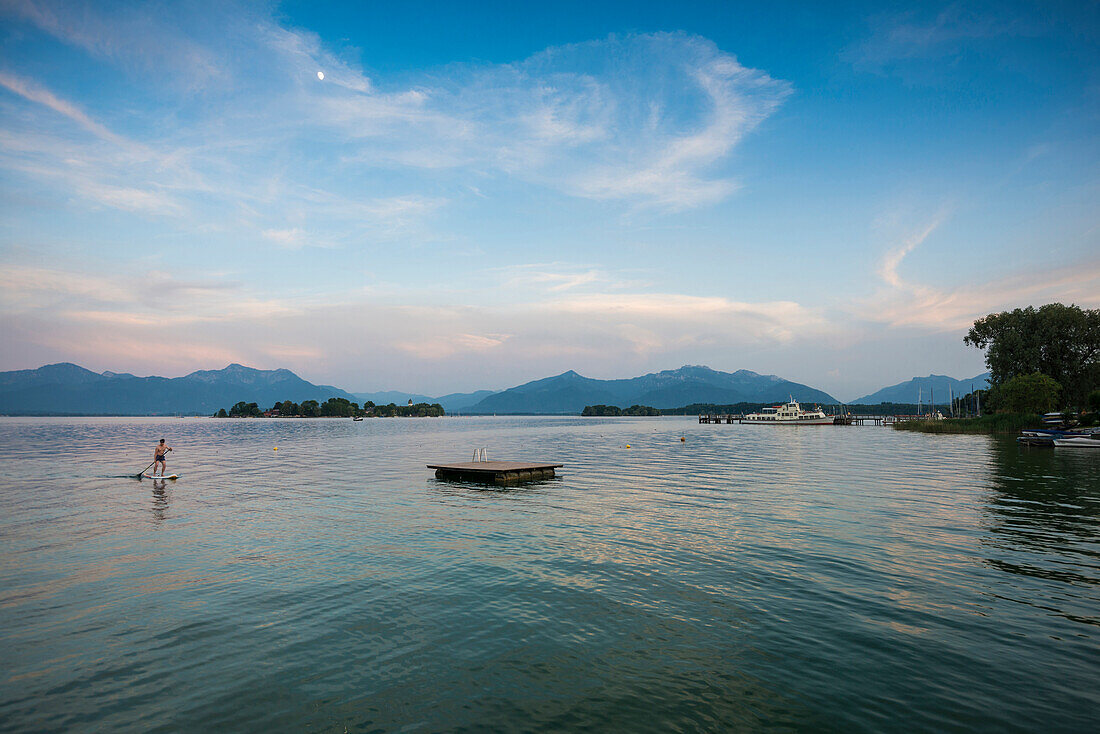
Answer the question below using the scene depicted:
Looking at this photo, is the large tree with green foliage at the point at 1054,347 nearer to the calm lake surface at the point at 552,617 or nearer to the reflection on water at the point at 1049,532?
the reflection on water at the point at 1049,532

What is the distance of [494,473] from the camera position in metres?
38.6

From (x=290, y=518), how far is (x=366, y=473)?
20.2m

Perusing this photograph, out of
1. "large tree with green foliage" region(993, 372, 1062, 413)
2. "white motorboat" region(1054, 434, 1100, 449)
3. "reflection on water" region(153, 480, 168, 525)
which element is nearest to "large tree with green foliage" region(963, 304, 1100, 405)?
"large tree with green foliage" region(993, 372, 1062, 413)

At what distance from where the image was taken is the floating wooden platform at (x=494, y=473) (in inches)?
1522

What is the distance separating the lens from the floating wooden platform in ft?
127

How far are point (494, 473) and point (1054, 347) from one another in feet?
374

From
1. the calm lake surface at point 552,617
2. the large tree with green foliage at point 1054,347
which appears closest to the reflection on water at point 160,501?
the calm lake surface at point 552,617

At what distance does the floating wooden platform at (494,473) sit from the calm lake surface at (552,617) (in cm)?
1021

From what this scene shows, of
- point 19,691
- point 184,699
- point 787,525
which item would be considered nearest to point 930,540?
point 787,525

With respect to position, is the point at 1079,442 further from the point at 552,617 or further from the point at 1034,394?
the point at 552,617

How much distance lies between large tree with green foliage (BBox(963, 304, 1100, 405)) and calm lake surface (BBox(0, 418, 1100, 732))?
95.2 metres

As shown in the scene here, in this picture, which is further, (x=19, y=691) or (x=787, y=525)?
(x=787, y=525)

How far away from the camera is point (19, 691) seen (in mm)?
9422

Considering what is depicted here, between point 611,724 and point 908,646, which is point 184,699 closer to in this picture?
point 611,724
